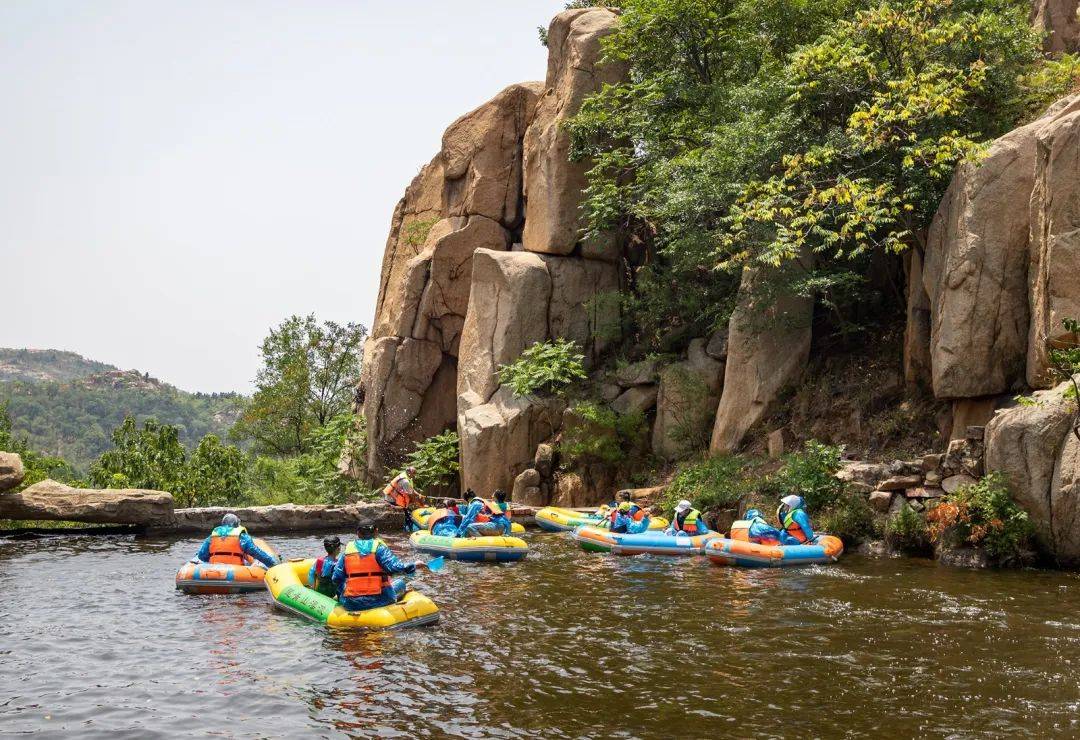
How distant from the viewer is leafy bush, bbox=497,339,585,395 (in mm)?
25281

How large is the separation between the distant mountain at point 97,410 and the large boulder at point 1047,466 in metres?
90.0

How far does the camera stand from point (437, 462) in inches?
1069

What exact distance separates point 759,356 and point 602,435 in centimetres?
459

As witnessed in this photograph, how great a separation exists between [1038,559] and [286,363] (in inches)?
1205

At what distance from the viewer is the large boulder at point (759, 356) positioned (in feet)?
69.8

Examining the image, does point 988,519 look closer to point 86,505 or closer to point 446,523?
point 446,523

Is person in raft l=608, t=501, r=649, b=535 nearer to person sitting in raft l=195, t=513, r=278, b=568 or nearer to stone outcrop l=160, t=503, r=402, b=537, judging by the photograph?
person sitting in raft l=195, t=513, r=278, b=568

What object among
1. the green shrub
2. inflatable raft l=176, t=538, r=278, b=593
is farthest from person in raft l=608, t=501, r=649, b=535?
inflatable raft l=176, t=538, r=278, b=593

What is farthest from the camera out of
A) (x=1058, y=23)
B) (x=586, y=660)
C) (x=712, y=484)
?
(x=1058, y=23)

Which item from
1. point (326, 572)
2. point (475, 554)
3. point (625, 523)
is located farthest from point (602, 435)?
point (326, 572)

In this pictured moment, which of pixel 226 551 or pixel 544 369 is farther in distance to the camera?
pixel 544 369

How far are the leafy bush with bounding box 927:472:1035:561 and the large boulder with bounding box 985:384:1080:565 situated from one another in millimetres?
198

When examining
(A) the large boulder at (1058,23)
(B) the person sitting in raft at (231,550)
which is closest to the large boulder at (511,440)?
(B) the person sitting in raft at (231,550)

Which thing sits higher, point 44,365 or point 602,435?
point 44,365
